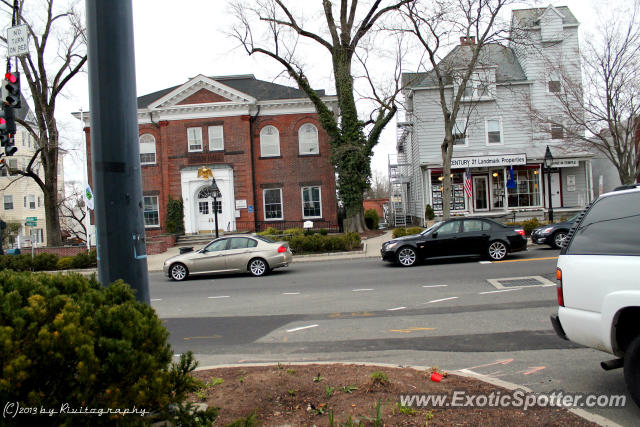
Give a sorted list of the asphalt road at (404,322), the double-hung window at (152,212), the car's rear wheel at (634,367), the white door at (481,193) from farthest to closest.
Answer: the double-hung window at (152,212) < the white door at (481,193) < the asphalt road at (404,322) < the car's rear wheel at (634,367)

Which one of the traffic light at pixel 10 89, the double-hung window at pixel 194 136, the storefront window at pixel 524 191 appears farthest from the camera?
the double-hung window at pixel 194 136

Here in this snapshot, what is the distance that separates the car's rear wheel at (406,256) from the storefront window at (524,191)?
17667mm

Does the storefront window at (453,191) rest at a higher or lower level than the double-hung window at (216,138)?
lower

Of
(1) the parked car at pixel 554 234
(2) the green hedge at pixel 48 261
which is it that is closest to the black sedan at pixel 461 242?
(1) the parked car at pixel 554 234

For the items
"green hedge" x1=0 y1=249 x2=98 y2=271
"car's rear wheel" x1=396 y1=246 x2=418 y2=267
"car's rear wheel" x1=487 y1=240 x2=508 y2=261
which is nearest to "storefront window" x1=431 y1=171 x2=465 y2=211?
"car's rear wheel" x1=487 y1=240 x2=508 y2=261

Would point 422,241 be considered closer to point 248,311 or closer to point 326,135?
point 248,311

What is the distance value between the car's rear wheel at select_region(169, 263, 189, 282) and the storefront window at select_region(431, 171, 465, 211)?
18715mm

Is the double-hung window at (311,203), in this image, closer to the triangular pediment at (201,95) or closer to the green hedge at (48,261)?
the triangular pediment at (201,95)

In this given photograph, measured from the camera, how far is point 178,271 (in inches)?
653

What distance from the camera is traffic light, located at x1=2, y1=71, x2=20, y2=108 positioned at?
37.6 feet

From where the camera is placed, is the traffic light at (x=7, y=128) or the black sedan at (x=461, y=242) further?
the black sedan at (x=461, y=242)

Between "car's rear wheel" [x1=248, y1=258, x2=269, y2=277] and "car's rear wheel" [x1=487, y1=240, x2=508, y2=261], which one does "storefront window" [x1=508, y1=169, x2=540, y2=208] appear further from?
"car's rear wheel" [x1=248, y1=258, x2=269, y2=277]

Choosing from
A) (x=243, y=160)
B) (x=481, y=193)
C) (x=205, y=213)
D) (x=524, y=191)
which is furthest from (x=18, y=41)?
(x=524, y=191)

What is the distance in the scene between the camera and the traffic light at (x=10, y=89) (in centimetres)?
1146
